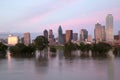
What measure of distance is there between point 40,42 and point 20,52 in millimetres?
5645

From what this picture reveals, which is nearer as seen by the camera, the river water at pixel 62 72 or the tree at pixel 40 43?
the river water at pixel 62 72

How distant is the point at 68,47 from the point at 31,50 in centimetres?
1323

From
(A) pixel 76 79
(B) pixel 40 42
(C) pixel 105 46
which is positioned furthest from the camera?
(B) pixel 40 42

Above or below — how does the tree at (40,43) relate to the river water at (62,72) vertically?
above

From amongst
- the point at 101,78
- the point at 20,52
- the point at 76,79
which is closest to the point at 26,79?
the point at 76,79

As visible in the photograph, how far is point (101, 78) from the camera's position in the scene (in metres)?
20.0

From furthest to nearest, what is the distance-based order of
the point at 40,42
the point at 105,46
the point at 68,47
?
1. the point at 68,47
2. the point at 40,42
3. the point at 105,46

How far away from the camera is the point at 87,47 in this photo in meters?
61.5

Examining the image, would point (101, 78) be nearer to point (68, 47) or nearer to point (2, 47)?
point (2, 47)

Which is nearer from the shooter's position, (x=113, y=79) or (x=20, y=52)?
(x=113, y=79)

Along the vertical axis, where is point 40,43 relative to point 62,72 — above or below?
above

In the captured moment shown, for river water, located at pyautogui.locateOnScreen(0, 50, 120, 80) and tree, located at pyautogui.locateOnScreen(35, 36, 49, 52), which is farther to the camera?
tree, located at pyautogui.locateOnScreen(35, 36, 49, 52)

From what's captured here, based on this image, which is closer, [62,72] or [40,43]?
[62,72]

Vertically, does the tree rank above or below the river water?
above
